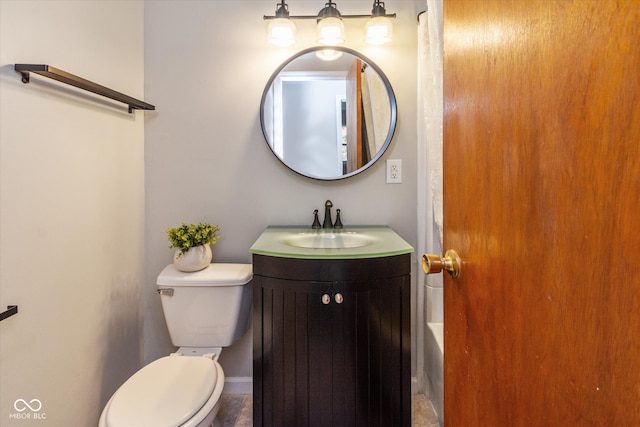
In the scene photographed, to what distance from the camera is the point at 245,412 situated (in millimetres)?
1592

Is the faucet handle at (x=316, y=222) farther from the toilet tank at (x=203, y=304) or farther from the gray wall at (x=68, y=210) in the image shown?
the gray wall at (x=68, y=210)

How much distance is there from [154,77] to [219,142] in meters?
0.45

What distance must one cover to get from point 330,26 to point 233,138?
693 mm

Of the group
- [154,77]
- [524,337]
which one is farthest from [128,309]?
[524,337]

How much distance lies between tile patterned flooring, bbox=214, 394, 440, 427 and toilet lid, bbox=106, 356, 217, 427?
0.40m

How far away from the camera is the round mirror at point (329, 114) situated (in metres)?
1.65

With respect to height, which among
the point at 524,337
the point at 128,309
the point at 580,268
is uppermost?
the point at 580,268

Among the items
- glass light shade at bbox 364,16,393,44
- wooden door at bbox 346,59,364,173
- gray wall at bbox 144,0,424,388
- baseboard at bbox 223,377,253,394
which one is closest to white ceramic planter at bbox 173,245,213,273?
gray wall at bbox 144,0,424,388

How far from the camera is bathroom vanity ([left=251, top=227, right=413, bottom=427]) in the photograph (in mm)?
1178

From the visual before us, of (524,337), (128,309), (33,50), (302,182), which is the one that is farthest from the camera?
(302,182)


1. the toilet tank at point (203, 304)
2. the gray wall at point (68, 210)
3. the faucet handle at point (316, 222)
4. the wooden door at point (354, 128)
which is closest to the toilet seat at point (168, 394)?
the toilet tank at point (203, 304)

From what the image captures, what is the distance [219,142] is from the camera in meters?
1.67

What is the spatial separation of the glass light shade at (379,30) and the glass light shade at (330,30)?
13 centimetres

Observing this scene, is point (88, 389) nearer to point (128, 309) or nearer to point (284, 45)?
point (128, 309)
